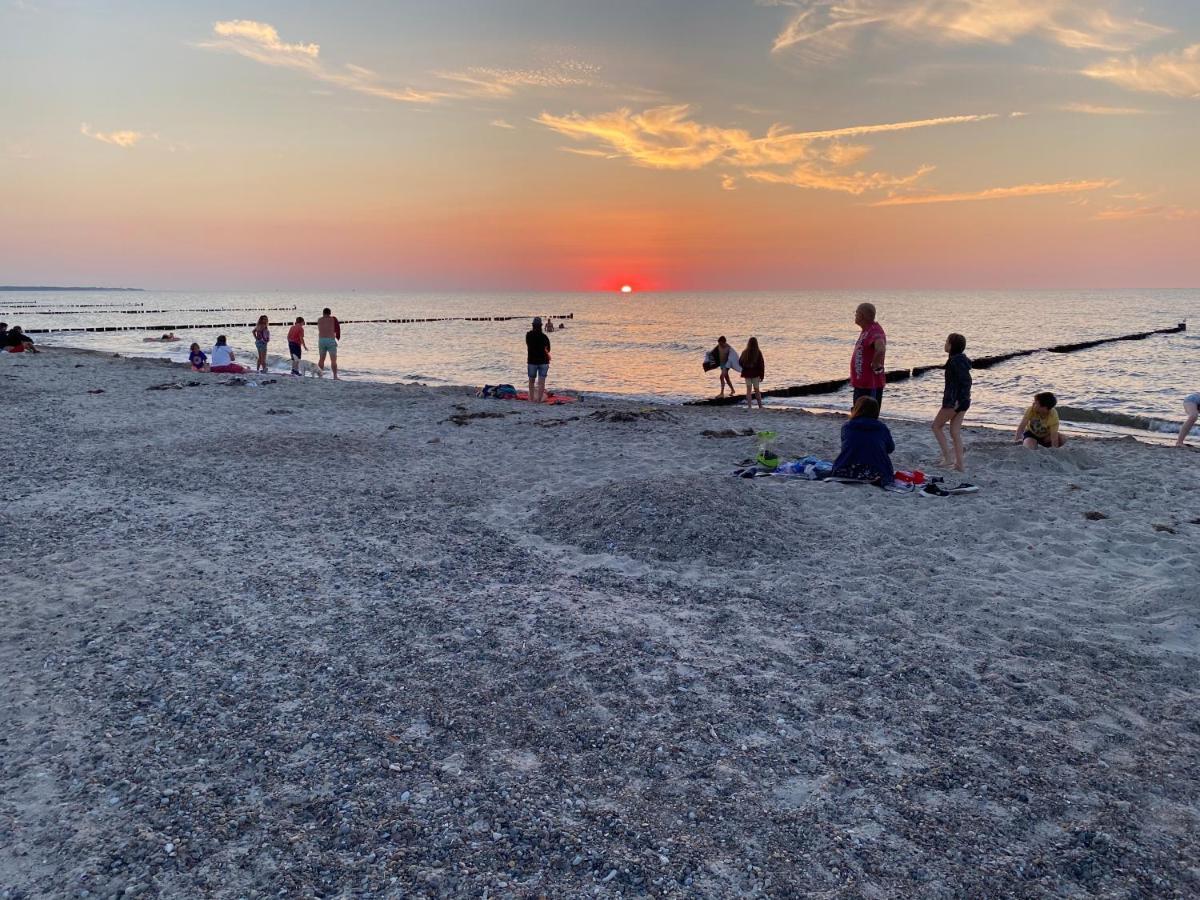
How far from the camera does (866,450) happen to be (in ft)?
33.7

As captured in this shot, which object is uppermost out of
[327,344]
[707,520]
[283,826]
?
[327,344]

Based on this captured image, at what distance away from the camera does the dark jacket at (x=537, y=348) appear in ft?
55.9

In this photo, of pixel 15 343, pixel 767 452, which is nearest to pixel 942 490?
pixel 767 452

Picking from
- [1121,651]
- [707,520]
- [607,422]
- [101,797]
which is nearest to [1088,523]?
[1121,651]

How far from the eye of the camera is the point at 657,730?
4379mm

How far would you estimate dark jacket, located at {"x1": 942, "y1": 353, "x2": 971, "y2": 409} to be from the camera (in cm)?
1051

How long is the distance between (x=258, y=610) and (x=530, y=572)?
7.99ft

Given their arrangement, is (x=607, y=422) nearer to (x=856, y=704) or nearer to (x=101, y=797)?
(x=856, y=704)

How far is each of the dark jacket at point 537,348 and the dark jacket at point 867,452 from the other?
8627mm

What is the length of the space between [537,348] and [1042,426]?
10642 mm

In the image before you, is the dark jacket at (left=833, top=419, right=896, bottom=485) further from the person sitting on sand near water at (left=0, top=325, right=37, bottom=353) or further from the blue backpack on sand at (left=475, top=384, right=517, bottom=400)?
the person sitting on sand near water at (left=0, top=325, right=37, bottom=353)

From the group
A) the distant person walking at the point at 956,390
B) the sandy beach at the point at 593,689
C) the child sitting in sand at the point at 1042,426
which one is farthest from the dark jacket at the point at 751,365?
the sandy beach at the point at 593,689

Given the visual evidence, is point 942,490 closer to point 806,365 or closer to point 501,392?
point 501,392

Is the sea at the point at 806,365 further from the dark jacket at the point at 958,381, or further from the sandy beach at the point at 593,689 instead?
the sandy beach at the point at 593,689
